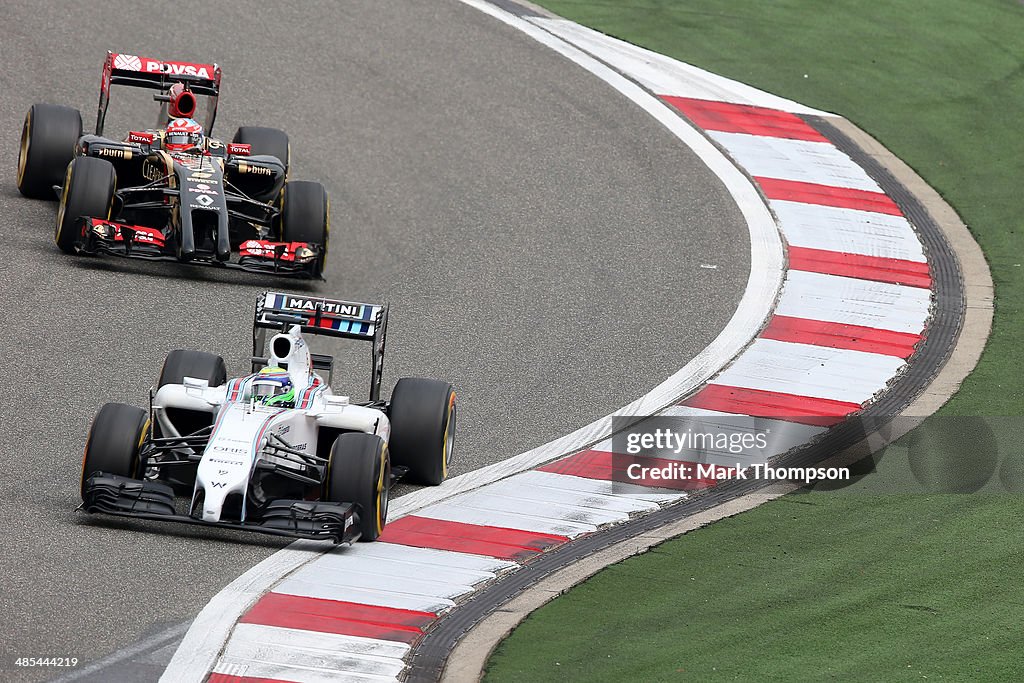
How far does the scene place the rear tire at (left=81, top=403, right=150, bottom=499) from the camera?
1123 cm

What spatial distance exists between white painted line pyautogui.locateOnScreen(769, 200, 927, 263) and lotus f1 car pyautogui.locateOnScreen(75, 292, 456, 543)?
736 centimetres

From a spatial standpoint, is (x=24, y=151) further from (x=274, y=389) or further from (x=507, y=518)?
(x=507, y=518)

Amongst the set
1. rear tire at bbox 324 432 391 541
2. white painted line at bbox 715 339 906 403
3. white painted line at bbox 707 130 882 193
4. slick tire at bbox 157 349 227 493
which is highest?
white painted line at bbox 707 130 882 193

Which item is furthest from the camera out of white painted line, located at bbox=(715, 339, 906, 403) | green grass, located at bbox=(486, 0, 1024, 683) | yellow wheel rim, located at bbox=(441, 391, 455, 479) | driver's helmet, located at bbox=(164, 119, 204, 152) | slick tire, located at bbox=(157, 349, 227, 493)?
driver's helmet, located at bbox=(164, 119, 204, 152)

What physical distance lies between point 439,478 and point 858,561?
3.22 m

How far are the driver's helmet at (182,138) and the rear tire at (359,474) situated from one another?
21.2 feet

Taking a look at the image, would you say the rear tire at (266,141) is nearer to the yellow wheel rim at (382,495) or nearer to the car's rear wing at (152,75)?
the car's rear wing at (152,75)

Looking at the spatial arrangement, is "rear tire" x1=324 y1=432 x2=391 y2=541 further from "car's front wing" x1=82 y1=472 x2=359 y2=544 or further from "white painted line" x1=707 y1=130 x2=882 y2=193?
"white painted line" x1=707 y1=130 x2=882 y2=193

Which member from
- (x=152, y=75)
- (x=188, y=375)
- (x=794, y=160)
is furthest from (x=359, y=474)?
(x=794, y=160)

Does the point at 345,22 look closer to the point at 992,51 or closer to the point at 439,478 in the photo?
the point at 992,51

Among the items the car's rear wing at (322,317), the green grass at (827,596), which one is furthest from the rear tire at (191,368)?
the green grass at (827,596)

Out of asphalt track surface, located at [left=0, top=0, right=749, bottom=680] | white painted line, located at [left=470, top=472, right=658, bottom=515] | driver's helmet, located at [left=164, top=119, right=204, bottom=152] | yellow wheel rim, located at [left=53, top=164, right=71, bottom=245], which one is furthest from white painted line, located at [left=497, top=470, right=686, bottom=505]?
driver's helmet, located at [left=164, top=119, right=204, bottom=152]

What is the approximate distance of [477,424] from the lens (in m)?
14.0

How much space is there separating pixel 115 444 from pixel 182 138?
6.39 m
